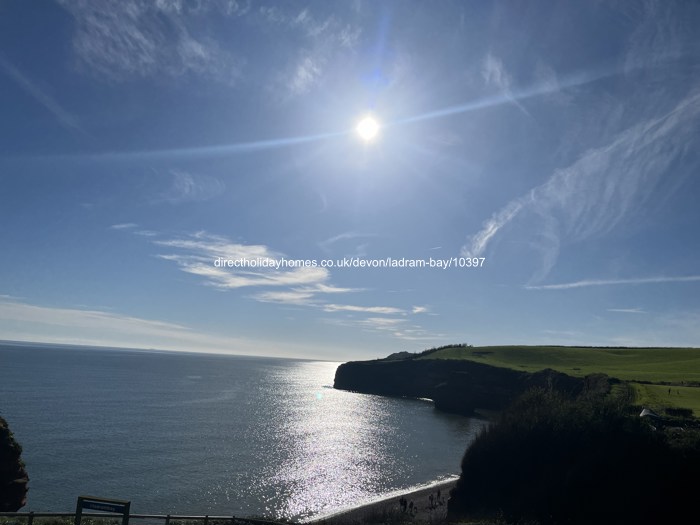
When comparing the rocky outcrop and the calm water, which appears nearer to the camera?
the rocky outcrop

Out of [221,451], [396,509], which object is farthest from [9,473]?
[396,509]

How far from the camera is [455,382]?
399ft

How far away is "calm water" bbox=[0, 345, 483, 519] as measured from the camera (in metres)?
42.4

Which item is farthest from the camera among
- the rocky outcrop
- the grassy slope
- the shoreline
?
the grassy slope

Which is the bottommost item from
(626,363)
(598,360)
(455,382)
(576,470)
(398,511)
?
(398,511)

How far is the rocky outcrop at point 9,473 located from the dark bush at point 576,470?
3487 centimetres

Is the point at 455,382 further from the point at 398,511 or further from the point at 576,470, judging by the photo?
the point at 576,470

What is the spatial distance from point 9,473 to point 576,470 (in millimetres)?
42869

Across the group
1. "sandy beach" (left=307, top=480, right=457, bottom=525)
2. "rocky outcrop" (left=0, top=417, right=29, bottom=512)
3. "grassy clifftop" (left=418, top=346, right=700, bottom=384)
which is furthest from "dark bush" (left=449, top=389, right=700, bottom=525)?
"grassy clifftop" (left=418, top=346, right=700, bottom=384)

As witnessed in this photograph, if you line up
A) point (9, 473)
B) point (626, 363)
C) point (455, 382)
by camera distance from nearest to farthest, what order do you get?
point (9, 473) → point (626, 363) → point (455, 382)

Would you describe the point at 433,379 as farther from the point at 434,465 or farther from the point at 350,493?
the point at 350,493

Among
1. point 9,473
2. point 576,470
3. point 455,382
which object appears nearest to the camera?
point 576,470

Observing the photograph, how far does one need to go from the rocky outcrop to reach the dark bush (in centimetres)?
3487

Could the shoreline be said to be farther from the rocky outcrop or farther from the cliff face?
the cliff face
